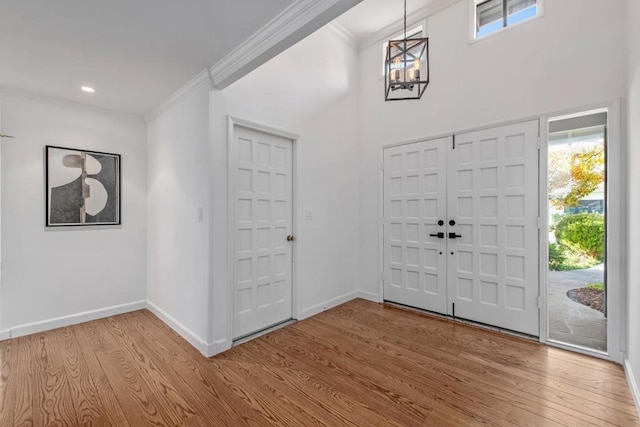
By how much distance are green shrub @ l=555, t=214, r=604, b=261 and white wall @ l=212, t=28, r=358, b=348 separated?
13.8 ft

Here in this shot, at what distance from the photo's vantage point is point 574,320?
3.36m

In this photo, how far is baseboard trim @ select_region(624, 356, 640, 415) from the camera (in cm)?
188

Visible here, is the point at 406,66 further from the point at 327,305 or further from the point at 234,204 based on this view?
the point at 327,305

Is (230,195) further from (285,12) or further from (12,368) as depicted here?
(12,368)

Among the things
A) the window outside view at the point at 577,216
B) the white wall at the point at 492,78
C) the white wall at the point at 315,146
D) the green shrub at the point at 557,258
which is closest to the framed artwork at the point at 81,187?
the white wall at the point at 315,146

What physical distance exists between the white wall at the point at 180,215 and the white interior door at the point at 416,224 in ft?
7.92

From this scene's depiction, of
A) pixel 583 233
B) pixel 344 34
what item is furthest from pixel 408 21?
pixel 583 233

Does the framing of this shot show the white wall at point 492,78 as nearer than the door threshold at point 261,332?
Yes

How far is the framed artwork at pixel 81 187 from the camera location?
3.12 meters

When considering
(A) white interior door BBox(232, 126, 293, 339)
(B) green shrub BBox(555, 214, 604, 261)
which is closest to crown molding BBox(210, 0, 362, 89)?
(A) white interior door BBox(232, 126, 293, 339)

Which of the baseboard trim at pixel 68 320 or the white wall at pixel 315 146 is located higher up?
the white wall at pixel 315 146

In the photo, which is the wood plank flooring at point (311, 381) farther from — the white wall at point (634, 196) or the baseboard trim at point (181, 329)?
the white wall at point (634, 196)

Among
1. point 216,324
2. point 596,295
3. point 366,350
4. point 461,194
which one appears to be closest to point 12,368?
point 216,324

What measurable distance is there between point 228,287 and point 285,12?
2286 millimetres
